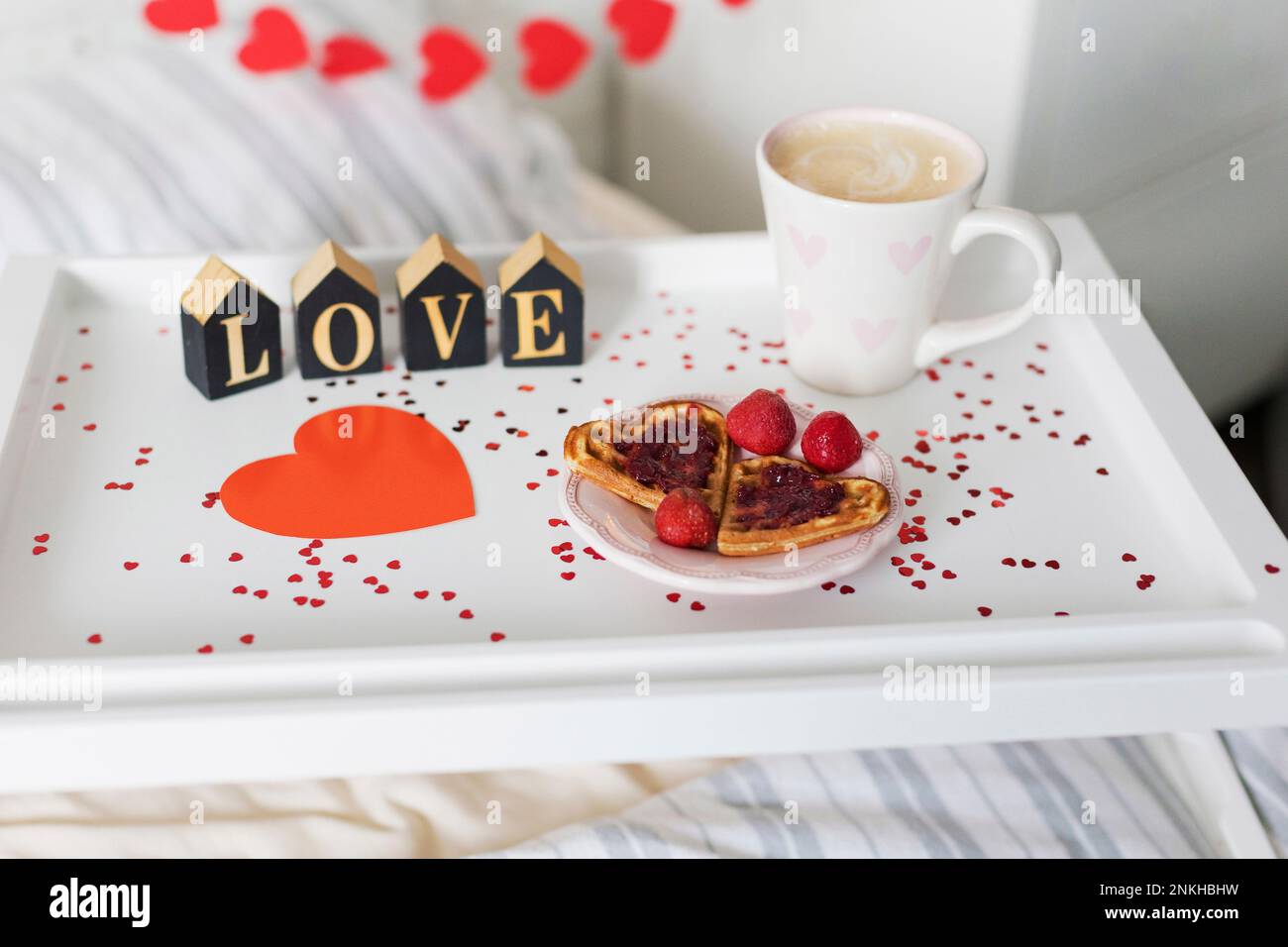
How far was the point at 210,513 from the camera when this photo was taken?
761 millimetres

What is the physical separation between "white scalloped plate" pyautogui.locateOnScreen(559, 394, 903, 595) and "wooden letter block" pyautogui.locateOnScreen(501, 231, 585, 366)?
0.16m

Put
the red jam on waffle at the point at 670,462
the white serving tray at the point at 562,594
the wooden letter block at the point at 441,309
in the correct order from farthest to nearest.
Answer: the wooden letter block at the point at 441,309
the red jam on waffle at the point at 670,462
the white serving tray at the point at 562,594

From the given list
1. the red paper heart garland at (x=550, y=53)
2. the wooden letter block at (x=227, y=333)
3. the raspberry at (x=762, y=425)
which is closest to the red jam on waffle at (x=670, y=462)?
the raspberry at (x=762, y=425)

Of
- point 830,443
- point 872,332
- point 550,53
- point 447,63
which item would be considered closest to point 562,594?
point 830,443

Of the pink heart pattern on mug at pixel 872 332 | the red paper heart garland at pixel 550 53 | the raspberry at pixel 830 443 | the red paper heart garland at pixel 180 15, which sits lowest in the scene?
the raspberry at pixel 830 443

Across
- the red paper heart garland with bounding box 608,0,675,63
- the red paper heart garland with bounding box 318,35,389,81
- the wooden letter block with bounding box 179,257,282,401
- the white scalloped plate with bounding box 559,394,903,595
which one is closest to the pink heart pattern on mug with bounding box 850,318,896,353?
the white scalloped plate with bounding box 559,394,903,595

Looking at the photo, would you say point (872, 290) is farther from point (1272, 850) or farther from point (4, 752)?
point (4, 752)

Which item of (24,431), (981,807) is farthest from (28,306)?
(981,807)

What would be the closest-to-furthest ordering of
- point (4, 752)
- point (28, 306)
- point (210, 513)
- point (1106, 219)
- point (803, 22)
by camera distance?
point (4, 752) < point (210, 513) < point (28, 306) < point (1106, 219) < point (803, 22)

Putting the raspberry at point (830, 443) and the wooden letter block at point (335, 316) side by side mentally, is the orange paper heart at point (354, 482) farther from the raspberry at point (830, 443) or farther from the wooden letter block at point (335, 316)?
the raspberry at point (830, 443)

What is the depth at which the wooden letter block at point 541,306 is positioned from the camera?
865 mm

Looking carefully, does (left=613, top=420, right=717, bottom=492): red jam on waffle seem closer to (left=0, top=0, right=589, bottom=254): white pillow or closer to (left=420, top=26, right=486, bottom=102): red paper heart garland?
(left=0, top=0, right=589, bottom=254): white pillow

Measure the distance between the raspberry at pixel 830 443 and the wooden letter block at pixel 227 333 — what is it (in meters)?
0.35

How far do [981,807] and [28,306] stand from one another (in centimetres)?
73
